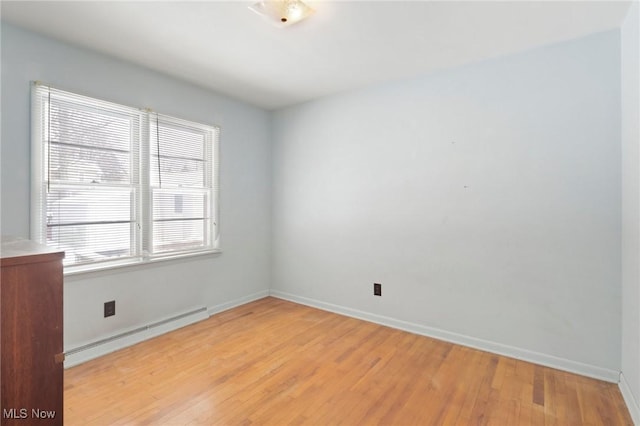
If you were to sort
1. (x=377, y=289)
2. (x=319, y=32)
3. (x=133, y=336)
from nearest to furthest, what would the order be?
(x=319, y=32), (x=133, y=336), (x=377, y=289)

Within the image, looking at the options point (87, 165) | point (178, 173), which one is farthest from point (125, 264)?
point (178, 173)

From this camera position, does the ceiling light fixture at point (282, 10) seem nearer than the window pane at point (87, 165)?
Yes

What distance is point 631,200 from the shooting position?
1.92 metres

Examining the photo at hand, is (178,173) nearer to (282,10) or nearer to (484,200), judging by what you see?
(282,10)

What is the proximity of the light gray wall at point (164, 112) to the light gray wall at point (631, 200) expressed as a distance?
11.2 feet

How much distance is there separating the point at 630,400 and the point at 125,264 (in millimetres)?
3738

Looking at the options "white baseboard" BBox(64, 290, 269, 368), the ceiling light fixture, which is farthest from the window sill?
the ceiling light fixture

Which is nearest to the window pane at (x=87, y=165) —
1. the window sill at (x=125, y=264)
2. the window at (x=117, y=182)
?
the window at (x=117, y=182)

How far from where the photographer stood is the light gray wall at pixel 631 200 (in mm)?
1817

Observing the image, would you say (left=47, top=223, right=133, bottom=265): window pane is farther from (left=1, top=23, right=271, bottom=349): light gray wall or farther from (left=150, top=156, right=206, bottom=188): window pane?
(left=150, top=156, right=206, bottom=188): window pane

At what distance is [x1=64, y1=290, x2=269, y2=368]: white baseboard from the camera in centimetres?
237

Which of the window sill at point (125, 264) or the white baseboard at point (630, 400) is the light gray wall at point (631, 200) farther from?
the window sill at point (125, 264)

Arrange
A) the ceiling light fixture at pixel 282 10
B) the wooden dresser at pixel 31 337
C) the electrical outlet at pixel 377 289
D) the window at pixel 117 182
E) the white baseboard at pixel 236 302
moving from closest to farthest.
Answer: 1. the wooden dresser at pixel 31 337
2. the ceiling light fixture at pixel 282 10
3. the window at pixel 117 182
4. the electrical outlet at pixel 377 289
5. the white baseboard at pixel 236 302

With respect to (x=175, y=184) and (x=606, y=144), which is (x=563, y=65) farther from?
(x=175, y=184)
